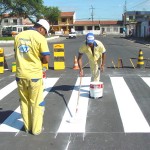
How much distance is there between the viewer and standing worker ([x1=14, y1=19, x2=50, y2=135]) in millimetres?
6070

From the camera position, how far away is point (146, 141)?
6.00 m

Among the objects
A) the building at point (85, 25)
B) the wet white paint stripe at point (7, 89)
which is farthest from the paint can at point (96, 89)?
the building at point (85, 25)

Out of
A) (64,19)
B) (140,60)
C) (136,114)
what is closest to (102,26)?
(64,19)

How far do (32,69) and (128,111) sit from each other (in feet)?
9.61

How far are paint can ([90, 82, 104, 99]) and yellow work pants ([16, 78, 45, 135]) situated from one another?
116 inches

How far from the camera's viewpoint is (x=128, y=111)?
26.3 ft

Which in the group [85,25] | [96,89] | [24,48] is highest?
[85,25]

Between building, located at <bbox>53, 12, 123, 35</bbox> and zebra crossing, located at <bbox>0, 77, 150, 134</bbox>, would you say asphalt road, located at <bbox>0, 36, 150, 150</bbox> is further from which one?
building, located at <bbox>53, 12, 123, 35</bbox>

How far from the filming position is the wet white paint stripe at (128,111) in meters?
6.77

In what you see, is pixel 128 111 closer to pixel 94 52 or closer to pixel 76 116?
pixel 76 116

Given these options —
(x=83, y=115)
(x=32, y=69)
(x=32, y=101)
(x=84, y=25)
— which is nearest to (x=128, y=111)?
(x=83, y=115)

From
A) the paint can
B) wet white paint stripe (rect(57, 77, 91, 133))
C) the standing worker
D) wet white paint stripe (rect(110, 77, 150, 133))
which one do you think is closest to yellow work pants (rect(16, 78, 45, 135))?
the standing worker

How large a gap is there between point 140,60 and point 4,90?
7275 mm

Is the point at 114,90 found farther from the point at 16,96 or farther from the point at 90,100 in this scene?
the point at 16,96
